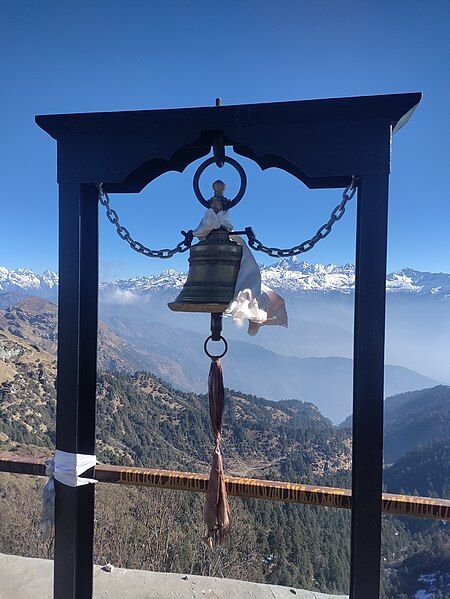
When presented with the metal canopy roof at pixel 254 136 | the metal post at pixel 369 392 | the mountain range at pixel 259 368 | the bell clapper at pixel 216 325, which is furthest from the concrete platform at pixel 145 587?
the mountain range at pixel 259 368

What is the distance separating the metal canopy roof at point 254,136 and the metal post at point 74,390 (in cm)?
20

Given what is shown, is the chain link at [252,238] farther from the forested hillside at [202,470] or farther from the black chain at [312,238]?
the forested hillside at [202,470]

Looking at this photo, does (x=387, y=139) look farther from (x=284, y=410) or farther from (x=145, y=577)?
(x=284, y=410)

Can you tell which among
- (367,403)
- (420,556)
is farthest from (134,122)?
(420,556)

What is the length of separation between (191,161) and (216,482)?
1.60 m

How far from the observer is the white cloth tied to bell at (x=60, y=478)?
2.03m

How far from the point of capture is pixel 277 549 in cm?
1231

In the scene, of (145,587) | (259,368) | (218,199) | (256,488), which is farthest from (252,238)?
(259,368)

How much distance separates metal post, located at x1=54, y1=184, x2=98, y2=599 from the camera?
2.04 metres

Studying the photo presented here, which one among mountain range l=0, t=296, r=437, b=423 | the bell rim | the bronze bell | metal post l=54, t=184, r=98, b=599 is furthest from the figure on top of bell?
mountain range l=0, t=296, r=437, b=423

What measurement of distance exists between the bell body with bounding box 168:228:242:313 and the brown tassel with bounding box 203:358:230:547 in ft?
1.16

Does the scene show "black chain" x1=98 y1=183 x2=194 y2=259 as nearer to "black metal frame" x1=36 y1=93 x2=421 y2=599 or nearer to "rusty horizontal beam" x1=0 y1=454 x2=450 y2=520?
"black metal frame" x1=36 y1=93 x2=421 y2=599

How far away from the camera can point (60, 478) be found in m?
2.04

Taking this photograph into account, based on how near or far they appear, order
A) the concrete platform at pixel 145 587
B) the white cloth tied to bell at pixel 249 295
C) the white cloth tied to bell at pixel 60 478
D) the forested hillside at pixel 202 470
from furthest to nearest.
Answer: the forested hillside at pixel 202 470 < the concrete platform at pixel 145 587 < the white cloth tied to bell at pixel 60 478 < the white cloth tied to bell at pixel 249 295
